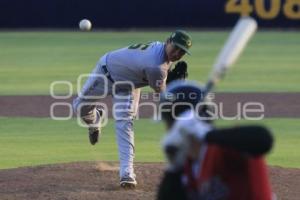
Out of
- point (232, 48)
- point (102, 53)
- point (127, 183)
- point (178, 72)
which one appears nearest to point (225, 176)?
point (232, 48)

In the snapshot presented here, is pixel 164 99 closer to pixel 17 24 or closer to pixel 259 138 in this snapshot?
pixel 259 138

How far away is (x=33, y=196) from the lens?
8.07 metres

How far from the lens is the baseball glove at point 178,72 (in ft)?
26.7

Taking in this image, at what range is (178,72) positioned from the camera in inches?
325

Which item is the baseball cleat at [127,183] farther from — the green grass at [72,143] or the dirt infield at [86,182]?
the green grass at [72,143]

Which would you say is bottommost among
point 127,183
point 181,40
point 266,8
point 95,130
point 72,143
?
point 127,183

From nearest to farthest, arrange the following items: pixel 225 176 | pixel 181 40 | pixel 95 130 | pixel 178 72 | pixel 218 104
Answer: pixel 225 176 < pixel 181 40 < pixel 178 72 < pixel 95 130 < pixel 218 104

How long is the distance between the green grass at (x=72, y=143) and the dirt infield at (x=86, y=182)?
75cm

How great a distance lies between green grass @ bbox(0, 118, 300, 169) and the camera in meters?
10.5

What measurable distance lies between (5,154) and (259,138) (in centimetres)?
807

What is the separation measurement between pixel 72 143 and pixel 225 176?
8358 millimetres

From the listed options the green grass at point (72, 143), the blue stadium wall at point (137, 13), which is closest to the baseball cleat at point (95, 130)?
the green grass at point (72, 143)

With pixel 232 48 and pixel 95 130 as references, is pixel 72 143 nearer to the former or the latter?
pixel 95 130

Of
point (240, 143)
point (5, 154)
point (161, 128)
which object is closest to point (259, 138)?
point (240, 143)
